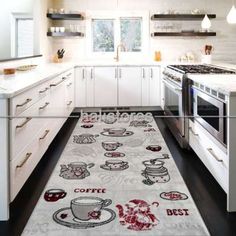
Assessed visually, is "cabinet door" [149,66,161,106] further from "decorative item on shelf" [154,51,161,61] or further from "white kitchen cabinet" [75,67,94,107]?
"white kitchen cabinet" [75,67,94,107]

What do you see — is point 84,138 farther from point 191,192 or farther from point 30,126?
point 191,192

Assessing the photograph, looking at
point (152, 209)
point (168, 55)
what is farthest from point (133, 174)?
point (168, 55)

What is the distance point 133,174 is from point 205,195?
0.66 metres

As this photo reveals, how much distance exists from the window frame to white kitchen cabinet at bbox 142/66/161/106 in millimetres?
714

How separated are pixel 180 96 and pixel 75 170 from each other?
1.40m

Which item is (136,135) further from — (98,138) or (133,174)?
(133,174)

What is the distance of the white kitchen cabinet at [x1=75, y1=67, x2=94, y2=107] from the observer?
5621 millimetres

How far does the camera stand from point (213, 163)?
2.58 m

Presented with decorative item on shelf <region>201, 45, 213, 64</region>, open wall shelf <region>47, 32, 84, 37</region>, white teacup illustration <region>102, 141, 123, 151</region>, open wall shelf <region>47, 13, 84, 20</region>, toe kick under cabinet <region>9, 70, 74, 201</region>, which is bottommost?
white teacup illustration <region>102, 141, 123, 151</region>

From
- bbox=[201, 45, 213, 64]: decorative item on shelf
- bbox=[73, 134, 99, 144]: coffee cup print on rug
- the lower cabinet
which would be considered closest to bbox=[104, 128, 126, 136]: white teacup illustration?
bbox=[73, 134, 99, 144]: coffee cup print on rug

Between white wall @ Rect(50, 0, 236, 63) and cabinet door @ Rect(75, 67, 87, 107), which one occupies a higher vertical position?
white wall @ Rect(50, 0, 236, 63)

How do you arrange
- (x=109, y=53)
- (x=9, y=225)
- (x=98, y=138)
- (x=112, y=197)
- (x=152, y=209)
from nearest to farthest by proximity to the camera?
(x=9, y=225) < (x=152, y=209) < (x=112, y=197) < (x=98, y=138) < (x=109, y=53)

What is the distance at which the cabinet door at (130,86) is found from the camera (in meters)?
5.63

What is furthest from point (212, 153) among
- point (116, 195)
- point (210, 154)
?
point (116, 195)
